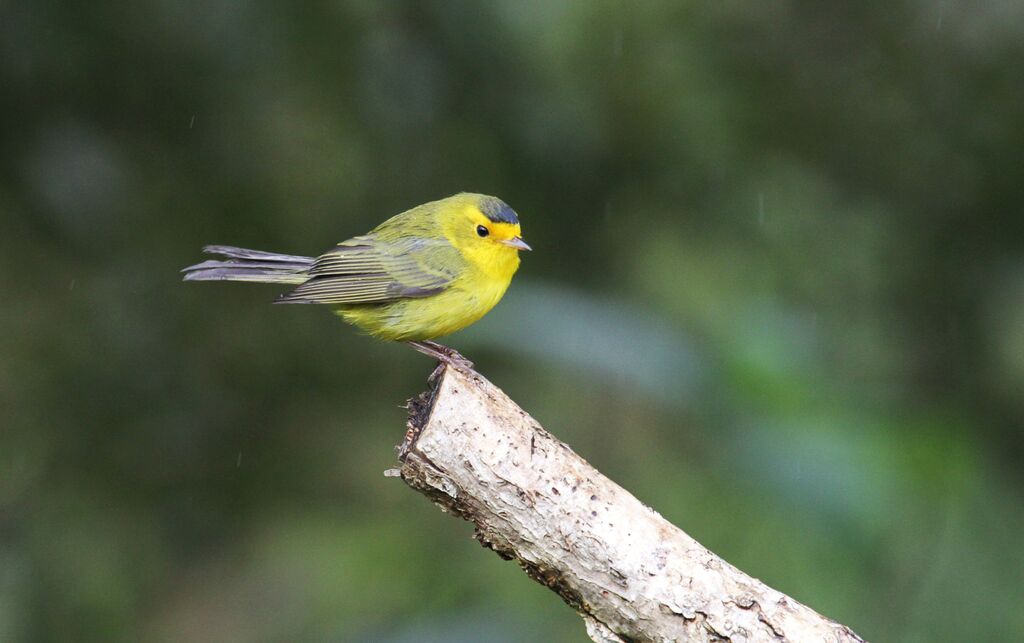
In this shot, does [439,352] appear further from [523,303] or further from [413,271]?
[523,303]

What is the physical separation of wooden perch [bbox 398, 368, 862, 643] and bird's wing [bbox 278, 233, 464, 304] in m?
1.01

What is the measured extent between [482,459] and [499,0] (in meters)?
2.67

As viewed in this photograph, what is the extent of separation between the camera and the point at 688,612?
3.00 m

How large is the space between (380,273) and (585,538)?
5.07ft

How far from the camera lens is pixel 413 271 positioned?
4176mm

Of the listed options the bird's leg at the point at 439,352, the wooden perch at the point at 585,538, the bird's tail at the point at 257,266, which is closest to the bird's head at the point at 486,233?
the bird's leg at the point at 439,352

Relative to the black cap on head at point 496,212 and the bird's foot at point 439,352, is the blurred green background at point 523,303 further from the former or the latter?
the bird's foot at point 439,352

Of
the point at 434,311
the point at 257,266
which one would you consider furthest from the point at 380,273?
the point at 257,266

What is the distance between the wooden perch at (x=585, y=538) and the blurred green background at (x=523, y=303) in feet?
3.89

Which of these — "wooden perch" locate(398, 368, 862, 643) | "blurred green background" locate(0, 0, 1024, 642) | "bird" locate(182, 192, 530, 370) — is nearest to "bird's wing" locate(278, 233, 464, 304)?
"bird" locate(182, 192, 530, 370)

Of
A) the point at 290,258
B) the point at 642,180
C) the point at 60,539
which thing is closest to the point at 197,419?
the point at 60,539

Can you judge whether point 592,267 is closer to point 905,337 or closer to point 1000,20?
point 905,337

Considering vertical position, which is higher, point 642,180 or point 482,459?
point 642,180

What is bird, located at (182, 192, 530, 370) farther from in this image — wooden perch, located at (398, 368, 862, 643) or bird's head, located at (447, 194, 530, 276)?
wooden perch, located at (398, 368, 862, 643)
